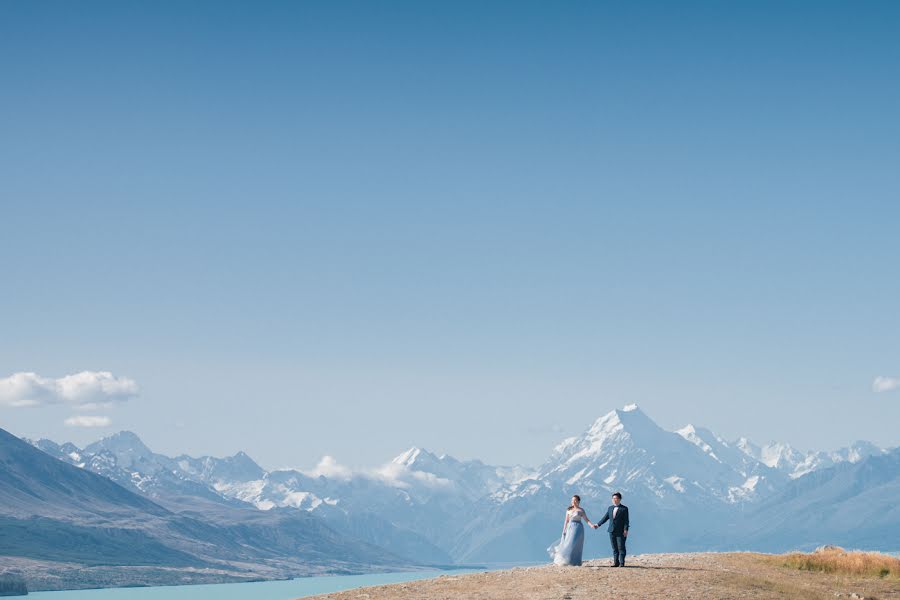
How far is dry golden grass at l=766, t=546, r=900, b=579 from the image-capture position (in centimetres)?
6203

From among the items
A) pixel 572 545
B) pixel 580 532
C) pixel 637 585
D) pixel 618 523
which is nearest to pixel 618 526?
pixel 618 523

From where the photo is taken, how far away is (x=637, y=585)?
46906 millimetres

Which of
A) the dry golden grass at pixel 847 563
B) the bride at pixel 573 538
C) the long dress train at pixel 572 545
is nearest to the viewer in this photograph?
the bride at pixel 573 538

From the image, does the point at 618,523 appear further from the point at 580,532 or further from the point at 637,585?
→ the point at 637,585

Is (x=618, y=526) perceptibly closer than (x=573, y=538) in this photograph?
Yes

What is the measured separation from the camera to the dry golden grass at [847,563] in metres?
62.0

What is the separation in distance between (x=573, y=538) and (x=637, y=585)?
771 cm

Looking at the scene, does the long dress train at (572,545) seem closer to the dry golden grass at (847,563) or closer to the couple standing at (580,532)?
the couple standing at (580,532)

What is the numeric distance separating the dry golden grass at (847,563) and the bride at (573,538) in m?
16.4

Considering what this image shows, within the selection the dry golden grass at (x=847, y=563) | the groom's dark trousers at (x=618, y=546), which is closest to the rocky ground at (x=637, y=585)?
the groom's dark trousers at (x=618, y=546)

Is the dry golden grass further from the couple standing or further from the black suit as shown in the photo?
the black suit

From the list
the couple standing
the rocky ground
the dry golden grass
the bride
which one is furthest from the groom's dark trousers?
the dry golden grass

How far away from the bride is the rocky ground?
0.80 metres

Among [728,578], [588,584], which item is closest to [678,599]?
[588,584]
